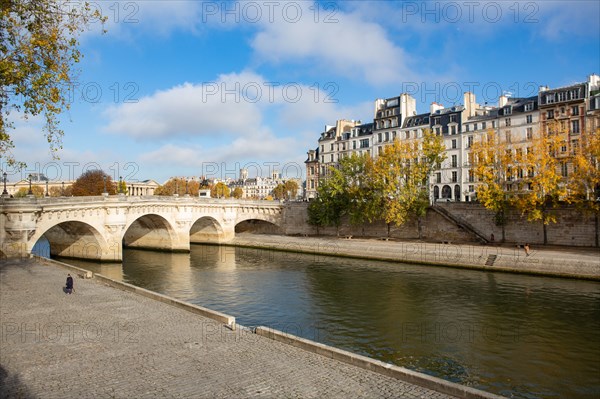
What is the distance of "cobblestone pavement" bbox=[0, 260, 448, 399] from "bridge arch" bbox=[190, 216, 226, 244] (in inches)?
1904

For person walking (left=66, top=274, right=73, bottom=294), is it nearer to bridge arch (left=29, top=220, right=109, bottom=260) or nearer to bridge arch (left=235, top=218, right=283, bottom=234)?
bridge arch (left=29, top=220, right=109, bottom=260)

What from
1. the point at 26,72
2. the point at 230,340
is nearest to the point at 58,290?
the point at 26,72

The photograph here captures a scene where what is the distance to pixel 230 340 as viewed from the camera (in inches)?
684

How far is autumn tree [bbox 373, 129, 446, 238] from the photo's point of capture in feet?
183

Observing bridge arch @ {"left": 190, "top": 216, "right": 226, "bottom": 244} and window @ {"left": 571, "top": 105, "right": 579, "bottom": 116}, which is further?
bridge arch @ {"left": 190, "top": 216, "right": 226, "bottom": 244}

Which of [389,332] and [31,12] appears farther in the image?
[389,332]

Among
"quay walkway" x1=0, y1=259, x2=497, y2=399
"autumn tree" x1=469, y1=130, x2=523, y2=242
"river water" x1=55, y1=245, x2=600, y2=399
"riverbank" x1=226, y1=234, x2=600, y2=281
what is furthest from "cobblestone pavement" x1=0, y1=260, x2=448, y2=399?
"autumn tree" x1=469, y1=130, x2=523, y2=242

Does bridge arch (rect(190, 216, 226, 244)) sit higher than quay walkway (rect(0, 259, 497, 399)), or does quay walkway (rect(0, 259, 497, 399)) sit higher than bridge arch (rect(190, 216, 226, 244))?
bridge arch (rect(190, 216, 226, 244))

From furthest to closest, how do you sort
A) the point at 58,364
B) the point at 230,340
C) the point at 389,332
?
the point at 389,332, the point at 230,340, the point at 58,364

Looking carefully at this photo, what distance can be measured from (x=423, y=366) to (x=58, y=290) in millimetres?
20803

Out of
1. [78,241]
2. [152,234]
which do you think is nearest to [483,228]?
[152,234]

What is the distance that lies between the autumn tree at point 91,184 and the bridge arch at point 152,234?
33.5 meters

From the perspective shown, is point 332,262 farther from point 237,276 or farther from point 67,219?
point 67,219

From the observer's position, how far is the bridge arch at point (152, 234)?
6275 centimetres
